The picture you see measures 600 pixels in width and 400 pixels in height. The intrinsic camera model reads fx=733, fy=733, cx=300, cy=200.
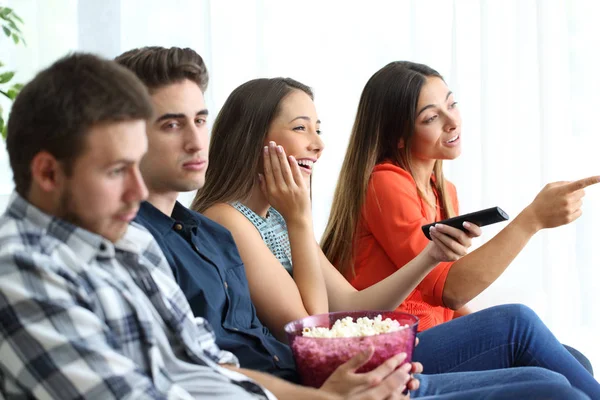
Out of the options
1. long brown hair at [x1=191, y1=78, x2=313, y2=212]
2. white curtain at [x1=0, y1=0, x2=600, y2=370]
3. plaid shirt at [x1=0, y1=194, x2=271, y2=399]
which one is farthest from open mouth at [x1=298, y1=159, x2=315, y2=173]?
white curtain at [x1=0, y1=0, x2=600, y2=370]

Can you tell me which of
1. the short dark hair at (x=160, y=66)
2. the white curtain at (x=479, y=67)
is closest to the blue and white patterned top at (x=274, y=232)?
the short dark hair at (x=160, y=66)

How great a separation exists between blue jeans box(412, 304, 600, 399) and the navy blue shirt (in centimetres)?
45

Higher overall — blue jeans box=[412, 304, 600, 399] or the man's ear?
the man's ear

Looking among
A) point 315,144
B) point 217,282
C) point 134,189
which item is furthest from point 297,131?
point 134,189

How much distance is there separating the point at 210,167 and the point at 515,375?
0.86 meters

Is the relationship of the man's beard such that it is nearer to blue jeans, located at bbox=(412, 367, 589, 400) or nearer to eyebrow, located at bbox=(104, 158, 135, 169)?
eyebrow, located at bbox=(104, 158, 135, 169)

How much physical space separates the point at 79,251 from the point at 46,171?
116 mm

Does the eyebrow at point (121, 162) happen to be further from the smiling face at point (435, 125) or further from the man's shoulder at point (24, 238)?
the smiling face at point (435, 125)

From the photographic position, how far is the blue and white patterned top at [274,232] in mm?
1754

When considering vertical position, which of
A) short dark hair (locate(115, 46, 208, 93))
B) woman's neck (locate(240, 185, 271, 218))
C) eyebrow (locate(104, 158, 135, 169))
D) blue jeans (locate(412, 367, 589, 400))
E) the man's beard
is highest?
short dark hair (locate(115, 46, 208, 93))

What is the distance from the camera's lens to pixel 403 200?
6.75ft

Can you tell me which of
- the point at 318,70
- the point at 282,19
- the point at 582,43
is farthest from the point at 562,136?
the point at 282,19

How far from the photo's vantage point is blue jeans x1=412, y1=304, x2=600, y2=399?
1.72 metres

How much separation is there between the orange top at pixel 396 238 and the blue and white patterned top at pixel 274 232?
1.07ft
